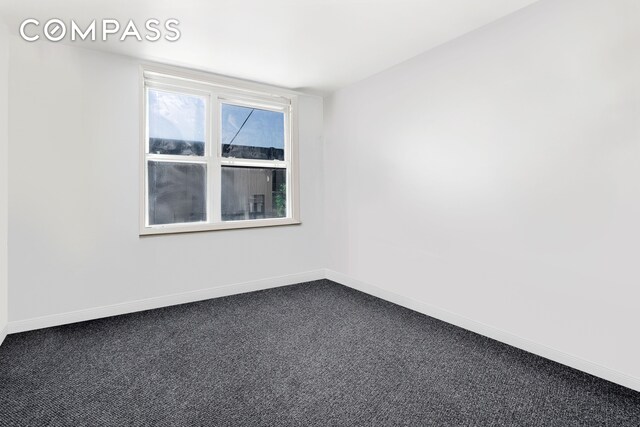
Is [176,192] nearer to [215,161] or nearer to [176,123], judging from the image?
[215,161]

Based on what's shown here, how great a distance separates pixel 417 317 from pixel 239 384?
69.3 inches

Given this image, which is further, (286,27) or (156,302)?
(156,302)

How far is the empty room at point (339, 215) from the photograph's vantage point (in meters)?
1.89

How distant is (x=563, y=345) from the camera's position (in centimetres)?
218

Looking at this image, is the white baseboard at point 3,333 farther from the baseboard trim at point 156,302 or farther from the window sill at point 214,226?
the window sill at point 214,226

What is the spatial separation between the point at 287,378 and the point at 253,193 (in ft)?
8.00

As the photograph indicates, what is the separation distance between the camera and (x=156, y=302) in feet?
10.7

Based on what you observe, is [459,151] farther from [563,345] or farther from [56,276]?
[56,276]

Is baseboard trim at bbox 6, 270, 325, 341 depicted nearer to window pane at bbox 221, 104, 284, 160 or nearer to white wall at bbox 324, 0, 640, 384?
white wall at bbox 324, 0, 640, 384

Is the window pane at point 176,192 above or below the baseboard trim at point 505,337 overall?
above

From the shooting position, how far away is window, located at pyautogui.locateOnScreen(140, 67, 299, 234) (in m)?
3.36

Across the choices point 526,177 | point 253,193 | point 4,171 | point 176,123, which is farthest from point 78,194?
point 526,177

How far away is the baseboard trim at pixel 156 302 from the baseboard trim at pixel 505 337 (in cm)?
82

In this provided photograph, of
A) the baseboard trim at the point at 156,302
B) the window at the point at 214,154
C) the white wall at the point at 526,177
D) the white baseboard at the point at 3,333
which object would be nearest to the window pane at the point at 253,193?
the window at the point at 214,154
